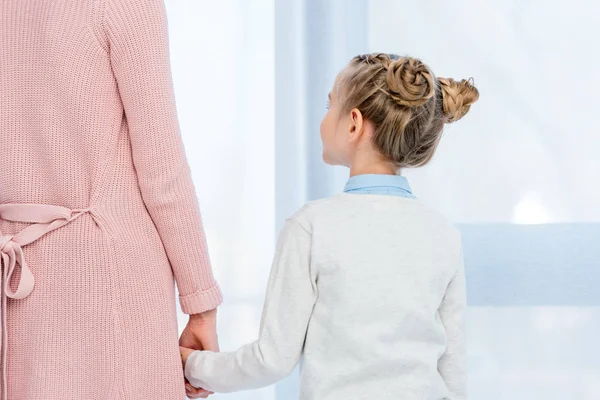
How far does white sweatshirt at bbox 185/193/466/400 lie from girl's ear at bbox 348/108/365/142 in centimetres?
11

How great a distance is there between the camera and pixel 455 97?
4.38 feet

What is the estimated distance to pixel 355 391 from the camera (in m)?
1.22

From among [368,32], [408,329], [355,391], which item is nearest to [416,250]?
[408,329]

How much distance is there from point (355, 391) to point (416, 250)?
0.25 m

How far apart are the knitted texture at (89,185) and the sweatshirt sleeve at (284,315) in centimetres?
14

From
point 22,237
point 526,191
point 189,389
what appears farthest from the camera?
point 526,191

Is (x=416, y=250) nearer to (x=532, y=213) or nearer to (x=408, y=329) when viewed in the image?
(x=408, y=329)

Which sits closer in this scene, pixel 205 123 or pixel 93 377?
pixel 93 377

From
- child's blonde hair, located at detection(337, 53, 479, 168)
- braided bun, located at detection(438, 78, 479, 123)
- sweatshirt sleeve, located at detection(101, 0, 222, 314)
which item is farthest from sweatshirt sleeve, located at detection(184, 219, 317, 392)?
braided bun, located at detection(438, 78, 479, 123)

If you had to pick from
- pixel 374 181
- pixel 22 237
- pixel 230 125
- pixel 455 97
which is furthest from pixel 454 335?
pixel 230 125

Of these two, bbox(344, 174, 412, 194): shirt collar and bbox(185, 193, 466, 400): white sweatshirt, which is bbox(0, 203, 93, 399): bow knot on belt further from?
bbox(344, 174, 412, 194): shirt collar

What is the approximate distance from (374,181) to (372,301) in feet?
0.67

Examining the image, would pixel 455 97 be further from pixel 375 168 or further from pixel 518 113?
pixel 518 113

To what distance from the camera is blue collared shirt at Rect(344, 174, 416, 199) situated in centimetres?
128
